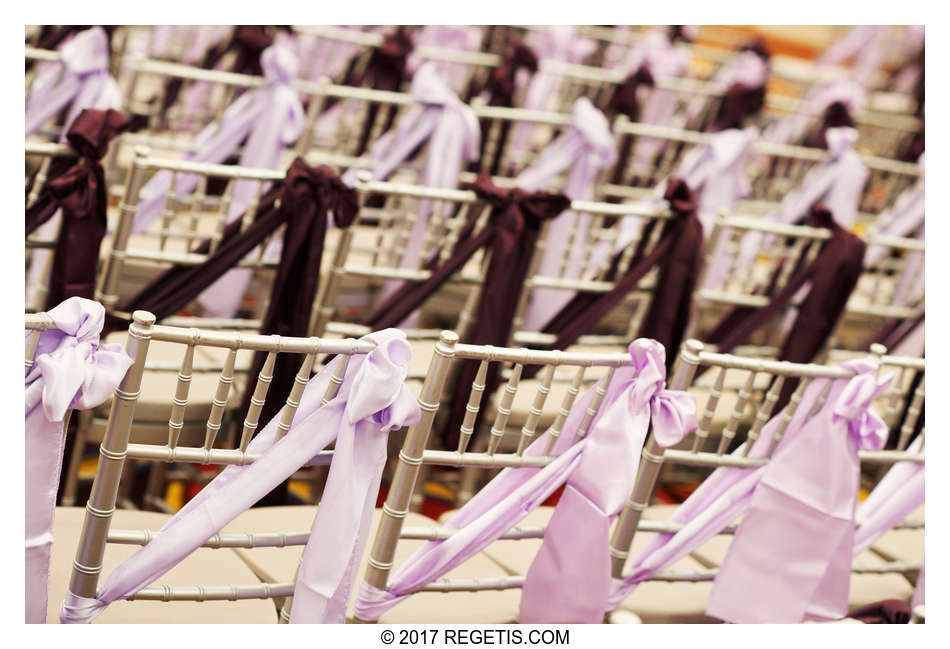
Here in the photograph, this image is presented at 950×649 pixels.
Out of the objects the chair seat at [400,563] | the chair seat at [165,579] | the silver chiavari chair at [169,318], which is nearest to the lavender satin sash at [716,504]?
the chair seat at [400,563]

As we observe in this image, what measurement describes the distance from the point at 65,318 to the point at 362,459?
20.4 inches

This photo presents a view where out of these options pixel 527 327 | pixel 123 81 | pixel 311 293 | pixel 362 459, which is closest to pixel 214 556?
pixel 362 459

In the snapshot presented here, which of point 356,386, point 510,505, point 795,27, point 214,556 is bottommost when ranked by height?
point 214,556

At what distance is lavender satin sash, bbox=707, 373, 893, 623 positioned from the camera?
222cm

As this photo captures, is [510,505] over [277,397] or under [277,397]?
over

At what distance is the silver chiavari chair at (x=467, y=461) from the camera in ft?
6.04

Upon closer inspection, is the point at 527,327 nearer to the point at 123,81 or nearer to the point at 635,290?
the point at 635,290

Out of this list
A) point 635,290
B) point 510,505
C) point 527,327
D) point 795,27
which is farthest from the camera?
point 795,27

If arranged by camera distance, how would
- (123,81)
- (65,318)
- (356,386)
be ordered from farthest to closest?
(123,81), (356,386), (65,318)

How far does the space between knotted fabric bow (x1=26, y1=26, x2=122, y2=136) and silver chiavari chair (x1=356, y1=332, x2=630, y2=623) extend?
6.13ft

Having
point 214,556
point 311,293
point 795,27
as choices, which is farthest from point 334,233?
point 795,27

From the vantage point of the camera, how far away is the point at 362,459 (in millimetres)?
1857
